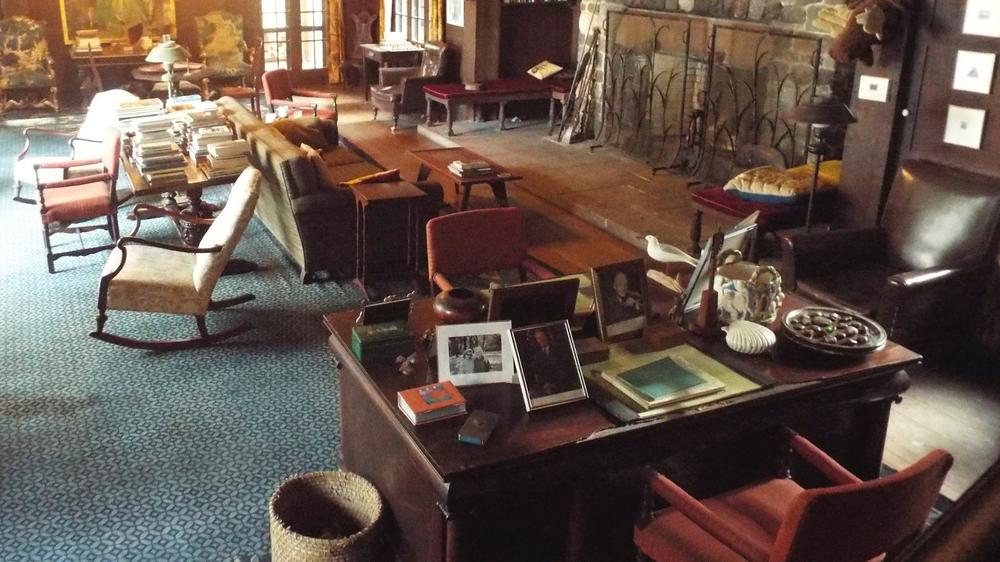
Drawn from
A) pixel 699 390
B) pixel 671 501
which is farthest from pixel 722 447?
Answer: pixel 671 501

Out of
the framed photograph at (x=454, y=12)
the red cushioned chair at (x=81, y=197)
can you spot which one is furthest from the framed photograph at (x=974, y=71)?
the framed photograph at (x=454, y=12)

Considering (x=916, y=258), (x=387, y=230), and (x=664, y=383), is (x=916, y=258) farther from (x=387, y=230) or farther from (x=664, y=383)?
(x=387, y=230)

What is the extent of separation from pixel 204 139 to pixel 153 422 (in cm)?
251

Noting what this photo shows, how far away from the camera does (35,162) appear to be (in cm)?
602

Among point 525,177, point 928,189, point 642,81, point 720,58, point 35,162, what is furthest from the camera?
point 642,81

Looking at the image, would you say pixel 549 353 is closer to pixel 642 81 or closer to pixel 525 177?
pixel 525 177

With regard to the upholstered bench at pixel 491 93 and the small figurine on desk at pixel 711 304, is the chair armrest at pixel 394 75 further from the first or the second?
the small figurine on desk at pixel 711 304

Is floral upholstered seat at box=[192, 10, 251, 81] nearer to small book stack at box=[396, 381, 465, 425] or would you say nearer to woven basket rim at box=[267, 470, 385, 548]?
woven basket rim at box=[267, 470, 385, 548]

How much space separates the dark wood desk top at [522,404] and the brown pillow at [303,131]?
13.7 ft

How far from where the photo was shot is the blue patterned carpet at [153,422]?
3.13 metres

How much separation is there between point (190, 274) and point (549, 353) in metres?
2.71

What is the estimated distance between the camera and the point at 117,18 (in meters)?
11.2

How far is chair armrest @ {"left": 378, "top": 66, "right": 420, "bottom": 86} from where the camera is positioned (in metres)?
10.3

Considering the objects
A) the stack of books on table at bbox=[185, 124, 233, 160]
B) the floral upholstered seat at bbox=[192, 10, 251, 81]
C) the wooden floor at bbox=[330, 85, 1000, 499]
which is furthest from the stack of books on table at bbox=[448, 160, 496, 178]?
the floral upholstered seat at bbox=[192, 10, 251, 81]
